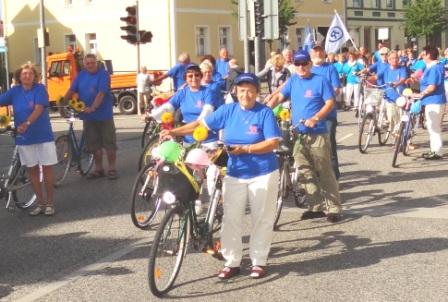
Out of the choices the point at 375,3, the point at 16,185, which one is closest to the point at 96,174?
the point at 16,185

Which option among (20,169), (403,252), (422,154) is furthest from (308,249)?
(422,154)

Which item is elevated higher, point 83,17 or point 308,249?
point 83,17

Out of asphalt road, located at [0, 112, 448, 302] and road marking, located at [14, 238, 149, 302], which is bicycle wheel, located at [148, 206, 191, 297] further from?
road marking, located at [14, 238, 149, 302]

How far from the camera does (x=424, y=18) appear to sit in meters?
51.6

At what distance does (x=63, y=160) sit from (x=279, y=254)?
495 centimetres

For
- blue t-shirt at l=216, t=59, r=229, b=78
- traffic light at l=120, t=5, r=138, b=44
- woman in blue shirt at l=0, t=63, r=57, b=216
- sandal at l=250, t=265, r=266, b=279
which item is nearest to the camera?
sandal at l=250, t=265, r=266, b=279

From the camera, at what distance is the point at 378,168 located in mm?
10891

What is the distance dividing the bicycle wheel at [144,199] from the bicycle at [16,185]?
1572 millimetres

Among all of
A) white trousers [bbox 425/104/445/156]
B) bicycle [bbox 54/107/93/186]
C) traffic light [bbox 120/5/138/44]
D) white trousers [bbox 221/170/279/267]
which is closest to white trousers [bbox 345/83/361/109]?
traffic light [bbox 120/5/138/44]

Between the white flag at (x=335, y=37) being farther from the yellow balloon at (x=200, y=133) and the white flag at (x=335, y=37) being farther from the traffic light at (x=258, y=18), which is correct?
the yellow balloon at (x=200, y=133)

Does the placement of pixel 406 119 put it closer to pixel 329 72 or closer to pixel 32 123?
pixel 329 72

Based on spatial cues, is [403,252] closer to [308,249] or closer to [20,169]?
[308,249]

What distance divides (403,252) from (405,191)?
3.01 meters

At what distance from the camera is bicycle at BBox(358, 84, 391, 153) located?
12.5 metres
